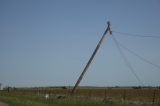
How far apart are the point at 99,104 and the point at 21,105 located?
634 cm

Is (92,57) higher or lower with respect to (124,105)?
higher

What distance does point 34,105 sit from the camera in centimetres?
2477

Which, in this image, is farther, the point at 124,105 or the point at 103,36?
the point at 103,36

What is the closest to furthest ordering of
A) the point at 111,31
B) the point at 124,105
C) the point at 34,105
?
1. the point at 34,105
2. the point at 124,105
3. the point at 111,31

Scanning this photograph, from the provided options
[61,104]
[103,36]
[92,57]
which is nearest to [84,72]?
[92,57]

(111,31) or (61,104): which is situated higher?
(111,31)

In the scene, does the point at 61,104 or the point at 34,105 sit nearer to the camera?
the point at 34,105

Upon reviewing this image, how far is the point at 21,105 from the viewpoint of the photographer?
84.2 feet

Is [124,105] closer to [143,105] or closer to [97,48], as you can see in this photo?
[143,105]

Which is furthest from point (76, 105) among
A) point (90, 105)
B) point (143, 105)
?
point (143, 105)

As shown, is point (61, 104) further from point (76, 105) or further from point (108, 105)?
point (108, 105)

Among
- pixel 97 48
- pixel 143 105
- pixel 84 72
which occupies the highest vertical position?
pixel 97 48

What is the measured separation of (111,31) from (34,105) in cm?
1261

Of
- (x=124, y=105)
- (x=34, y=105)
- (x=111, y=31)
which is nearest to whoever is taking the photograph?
(x=34, y=105)
